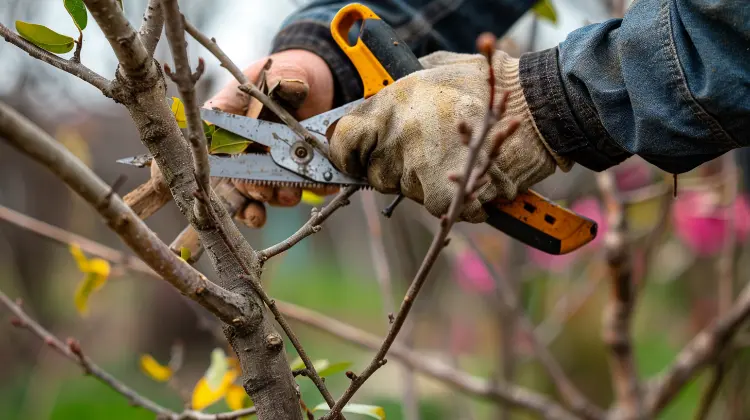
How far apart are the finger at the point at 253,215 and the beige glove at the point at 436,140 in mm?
184

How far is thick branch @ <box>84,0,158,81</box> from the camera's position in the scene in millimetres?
803

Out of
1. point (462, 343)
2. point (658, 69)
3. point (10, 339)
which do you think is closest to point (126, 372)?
point (10, 339)

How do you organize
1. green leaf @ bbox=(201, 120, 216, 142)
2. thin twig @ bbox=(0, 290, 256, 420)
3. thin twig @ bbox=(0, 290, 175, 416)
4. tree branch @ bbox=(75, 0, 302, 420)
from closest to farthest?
tree branch @ bbox=(75, 0, 302, 420) < green leaf @ bbox=(201, 120, 216, 142) < thin twig @ bbox=(0, 290, 256, 420) < thin twig @ bbox=(0, 290, 175, 416)

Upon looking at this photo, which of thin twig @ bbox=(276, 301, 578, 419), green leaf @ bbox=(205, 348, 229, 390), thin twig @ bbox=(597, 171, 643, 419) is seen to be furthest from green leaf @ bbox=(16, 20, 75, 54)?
thin twig @ bbox=(597, 171, 643, 419)

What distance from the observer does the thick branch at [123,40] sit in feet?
2.64

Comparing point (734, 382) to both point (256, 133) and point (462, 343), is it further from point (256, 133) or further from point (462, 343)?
point (462, 343)

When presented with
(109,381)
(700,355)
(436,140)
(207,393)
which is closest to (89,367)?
(109,381)

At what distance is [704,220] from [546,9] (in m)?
1.80

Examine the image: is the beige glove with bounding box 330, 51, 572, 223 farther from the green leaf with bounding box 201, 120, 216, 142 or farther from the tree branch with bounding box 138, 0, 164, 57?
the tree branch with bounding box 138, 0, 164, 57

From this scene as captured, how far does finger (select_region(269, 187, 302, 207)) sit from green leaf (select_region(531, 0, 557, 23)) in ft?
3.42

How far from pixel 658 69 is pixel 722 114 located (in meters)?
0.12

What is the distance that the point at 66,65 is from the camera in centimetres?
100

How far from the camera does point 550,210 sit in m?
1.38

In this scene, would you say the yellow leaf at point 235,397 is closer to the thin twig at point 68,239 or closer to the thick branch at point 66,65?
the thin twig at point 68,239
